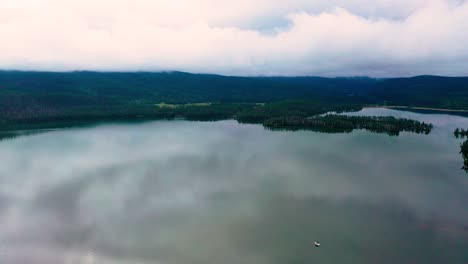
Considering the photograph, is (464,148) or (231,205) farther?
(464,148)

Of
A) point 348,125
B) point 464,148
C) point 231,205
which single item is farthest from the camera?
point 348,125

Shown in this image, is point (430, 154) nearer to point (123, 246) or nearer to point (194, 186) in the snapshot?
point (194, 186)

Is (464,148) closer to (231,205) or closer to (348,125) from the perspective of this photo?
(348,125)

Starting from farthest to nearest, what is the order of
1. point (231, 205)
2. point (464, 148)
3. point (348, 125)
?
point (348, 125) → point (464, 148) → point (231, 205)

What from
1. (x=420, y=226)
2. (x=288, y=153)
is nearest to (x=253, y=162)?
(x=288, y=153)

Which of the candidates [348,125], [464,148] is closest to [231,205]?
[464,148]
